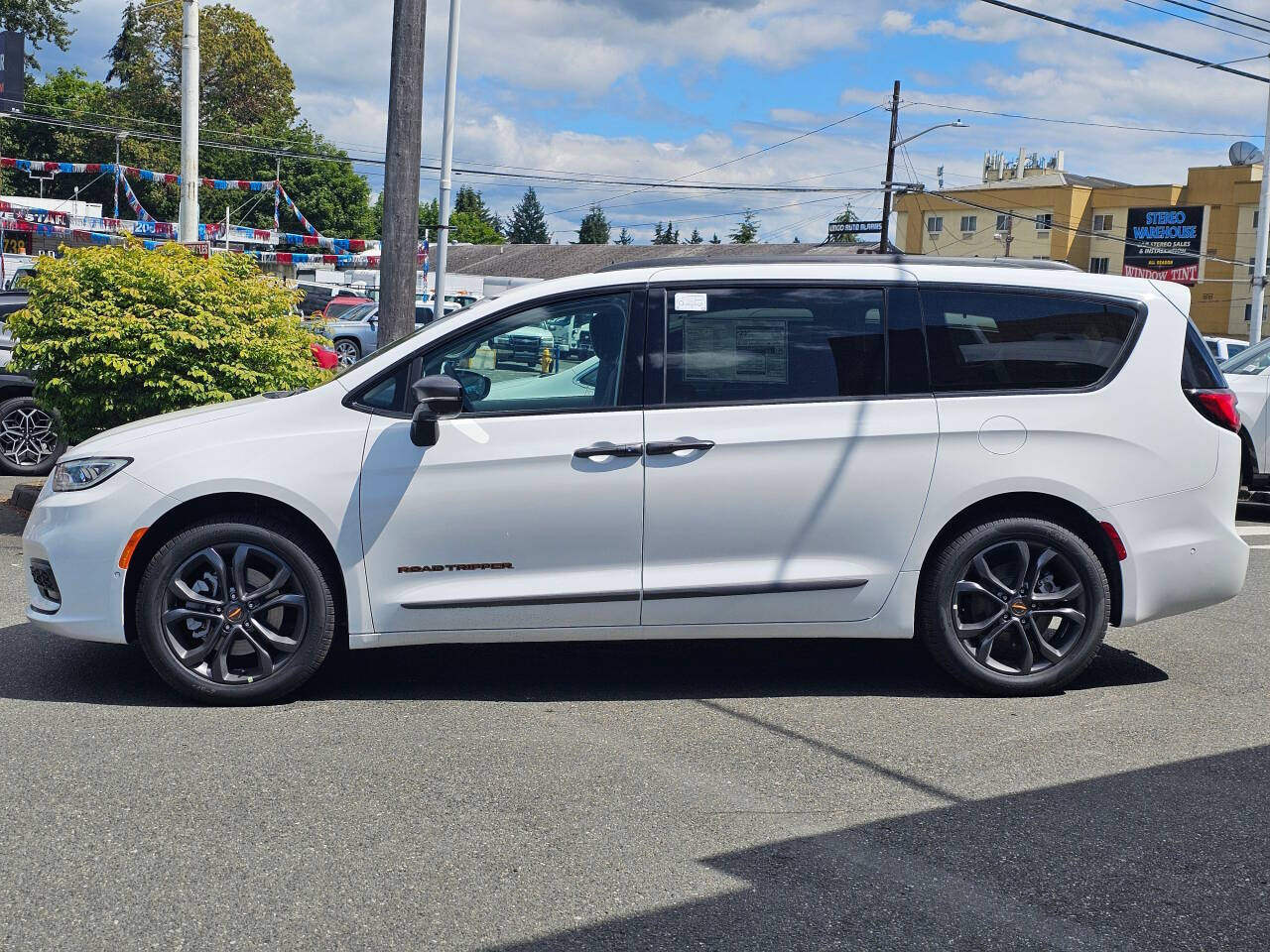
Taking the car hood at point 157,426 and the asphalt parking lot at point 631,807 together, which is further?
the car hood at point 157,426

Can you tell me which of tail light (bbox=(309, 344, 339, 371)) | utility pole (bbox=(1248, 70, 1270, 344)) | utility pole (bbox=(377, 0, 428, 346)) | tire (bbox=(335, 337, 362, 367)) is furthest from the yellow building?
utility pole (bbox=(377, 0, 428, 346))

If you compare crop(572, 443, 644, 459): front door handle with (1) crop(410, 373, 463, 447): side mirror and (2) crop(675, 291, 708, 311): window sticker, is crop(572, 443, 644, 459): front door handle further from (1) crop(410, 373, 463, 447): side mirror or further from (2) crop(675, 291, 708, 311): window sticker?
(2) crop(675, 291, 708, 311): window sticker

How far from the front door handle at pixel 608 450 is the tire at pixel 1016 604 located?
136cm

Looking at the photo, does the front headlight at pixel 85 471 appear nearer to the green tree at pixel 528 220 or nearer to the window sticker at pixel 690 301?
the window sticker at pixel 690 301

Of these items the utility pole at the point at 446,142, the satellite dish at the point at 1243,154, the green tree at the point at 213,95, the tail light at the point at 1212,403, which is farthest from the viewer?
the green tree at the point at 213,95

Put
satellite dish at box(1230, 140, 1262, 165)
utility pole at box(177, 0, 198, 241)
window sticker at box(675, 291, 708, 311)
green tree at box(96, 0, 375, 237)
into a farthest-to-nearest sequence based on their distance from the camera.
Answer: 1. green tree at box(96, 0, 375, 237)
2. satellite dish at box(1230, 140, 1262, 165)
3. utility pole at box(177, 0, 198, 241)
4. window sticker at box(675, 291, 708, 311)

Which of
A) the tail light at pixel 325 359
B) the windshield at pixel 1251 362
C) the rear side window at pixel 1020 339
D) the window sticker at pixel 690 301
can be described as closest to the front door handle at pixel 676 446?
the window sticker at pixel 690 301

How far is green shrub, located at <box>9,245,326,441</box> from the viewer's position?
9289 mm

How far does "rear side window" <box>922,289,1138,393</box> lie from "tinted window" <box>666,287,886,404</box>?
0.92 feet

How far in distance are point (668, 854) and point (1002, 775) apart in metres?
1.43

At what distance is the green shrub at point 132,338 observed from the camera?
9289mm

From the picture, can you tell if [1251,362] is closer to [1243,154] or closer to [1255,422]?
[1255,422]

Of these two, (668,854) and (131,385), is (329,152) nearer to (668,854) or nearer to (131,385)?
(131,385)

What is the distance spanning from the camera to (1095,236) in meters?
68.9
